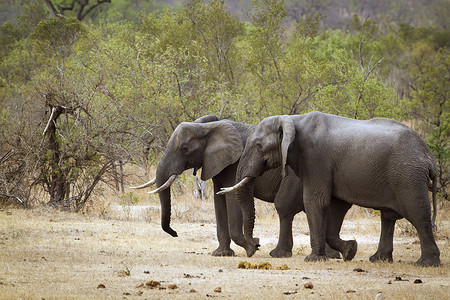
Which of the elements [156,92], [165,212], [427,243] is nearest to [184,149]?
[165,212]

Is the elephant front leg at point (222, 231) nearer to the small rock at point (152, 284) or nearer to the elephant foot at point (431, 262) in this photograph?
the elephant foot at point (431, 262)

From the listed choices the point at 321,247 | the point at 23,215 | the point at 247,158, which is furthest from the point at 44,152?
the point at 321,247

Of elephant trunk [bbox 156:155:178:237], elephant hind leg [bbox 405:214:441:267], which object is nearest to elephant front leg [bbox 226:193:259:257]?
elephant trunk [bbox 156:155:178:237]

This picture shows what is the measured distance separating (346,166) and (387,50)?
46271 mm

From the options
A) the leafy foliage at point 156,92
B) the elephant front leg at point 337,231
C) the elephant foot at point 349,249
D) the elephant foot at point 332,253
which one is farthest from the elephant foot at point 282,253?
the leafy foliage at point 156,92

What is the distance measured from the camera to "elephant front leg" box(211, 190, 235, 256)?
11.8m

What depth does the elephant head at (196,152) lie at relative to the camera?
38.4 feet

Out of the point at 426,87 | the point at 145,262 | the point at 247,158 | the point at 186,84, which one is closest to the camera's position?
the point at 145,262

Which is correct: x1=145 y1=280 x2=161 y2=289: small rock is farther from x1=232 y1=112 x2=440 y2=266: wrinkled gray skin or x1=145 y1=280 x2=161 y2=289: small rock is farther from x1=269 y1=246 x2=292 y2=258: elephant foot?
x1=269 y1=246 x2=292 y2=258: elephant foot

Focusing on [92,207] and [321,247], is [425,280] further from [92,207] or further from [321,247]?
[92,207]

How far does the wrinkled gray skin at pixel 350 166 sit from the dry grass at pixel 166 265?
22.3 inches

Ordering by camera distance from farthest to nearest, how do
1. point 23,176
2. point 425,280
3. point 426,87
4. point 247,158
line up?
point 426,87 → point 23,176 → point 247,158 → point 425,280

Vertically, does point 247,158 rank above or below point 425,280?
above

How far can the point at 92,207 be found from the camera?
1727 centimetres
